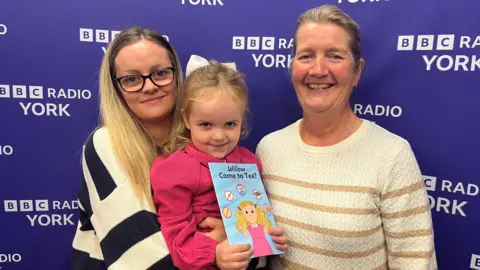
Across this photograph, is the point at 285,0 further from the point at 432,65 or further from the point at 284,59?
the point at 432,65

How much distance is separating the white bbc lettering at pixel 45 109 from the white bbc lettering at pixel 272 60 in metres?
0.96

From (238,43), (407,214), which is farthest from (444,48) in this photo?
(238,43)

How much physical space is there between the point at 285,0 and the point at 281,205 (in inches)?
38.0

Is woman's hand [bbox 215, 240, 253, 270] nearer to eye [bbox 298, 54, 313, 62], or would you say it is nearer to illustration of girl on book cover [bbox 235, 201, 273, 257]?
illustration of girl on book cover [bbox 235, 201, 273, 257]

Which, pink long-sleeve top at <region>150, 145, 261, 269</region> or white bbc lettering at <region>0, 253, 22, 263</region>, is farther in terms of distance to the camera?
white bbc lettering at <region>0, 253, 22, 263</region>

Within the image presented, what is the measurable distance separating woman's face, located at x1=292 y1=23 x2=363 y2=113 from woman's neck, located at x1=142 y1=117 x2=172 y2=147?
589 mm

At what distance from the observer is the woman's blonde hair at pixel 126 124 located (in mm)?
1333

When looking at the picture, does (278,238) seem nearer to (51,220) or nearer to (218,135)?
(218,135)

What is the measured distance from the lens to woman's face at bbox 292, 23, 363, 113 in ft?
4.23

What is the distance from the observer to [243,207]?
1.25 metres

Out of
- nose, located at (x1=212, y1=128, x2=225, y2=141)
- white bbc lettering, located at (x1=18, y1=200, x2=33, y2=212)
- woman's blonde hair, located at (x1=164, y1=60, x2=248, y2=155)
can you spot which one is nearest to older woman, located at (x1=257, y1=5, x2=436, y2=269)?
woman's blonde hair, located at (x1=164, y1=60, x2=248, y2=155)

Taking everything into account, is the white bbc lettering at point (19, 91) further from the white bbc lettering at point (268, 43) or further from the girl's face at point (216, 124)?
the white bbc lettering at point (268, 43)

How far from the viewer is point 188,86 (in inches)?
53.1

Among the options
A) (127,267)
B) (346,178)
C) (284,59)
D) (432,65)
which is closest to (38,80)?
(127,267)
